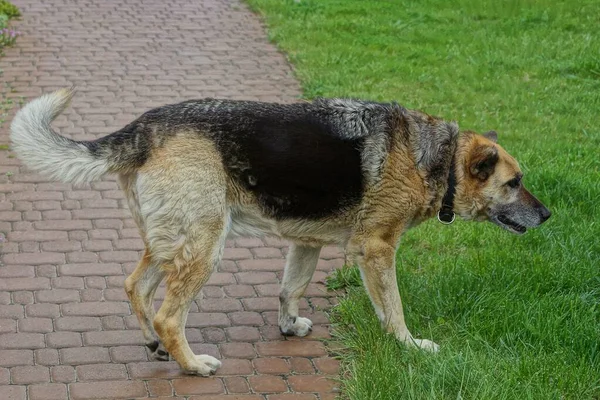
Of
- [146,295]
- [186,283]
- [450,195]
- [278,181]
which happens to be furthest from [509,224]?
[146,295]

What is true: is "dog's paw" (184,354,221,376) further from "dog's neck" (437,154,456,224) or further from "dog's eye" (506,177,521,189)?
"dog's eye" (506,177,521,189)

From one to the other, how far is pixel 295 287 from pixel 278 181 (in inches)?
35.6

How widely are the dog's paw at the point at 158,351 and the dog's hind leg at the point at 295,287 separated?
0.82 meters

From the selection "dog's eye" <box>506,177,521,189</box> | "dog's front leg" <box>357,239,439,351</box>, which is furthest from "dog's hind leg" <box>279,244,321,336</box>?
"dog's eye" <box>506,177,521,189</box>

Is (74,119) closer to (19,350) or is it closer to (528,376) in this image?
(19,350)

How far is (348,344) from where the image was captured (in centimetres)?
581

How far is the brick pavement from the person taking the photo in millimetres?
5422

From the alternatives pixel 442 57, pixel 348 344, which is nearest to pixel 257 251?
pixel 348 344

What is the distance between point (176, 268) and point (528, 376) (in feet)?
6.85

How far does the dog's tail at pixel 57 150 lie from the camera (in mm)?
5246

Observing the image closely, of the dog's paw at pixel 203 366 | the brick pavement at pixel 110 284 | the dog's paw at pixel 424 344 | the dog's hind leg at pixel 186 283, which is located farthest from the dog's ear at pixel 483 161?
the dog's paw at pixel 203 366

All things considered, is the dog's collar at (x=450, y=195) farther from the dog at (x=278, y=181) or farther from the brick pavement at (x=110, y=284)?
the brick pavement at (x=110, y=284)

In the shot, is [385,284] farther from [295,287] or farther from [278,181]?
[278,181]

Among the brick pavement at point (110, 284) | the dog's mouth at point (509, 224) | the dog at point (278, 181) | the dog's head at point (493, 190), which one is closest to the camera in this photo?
the dog at point (278, 181)
